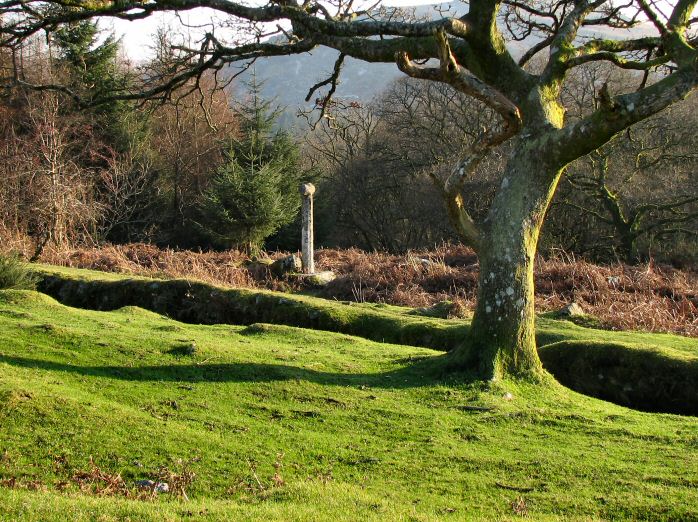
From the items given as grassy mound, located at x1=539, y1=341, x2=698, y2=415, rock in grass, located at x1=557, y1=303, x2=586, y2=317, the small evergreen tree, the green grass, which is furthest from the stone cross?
grassy mound, located at x1=539, y1=341, x2=698, y2=415

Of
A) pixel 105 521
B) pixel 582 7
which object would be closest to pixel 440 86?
pixel 582 7

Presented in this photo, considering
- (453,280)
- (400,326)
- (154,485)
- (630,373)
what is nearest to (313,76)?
(453,280)

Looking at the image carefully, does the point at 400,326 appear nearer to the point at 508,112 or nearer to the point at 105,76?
the point at 508,112

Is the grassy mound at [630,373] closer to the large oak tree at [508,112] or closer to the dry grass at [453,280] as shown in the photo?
the large oak tree at [508,112]

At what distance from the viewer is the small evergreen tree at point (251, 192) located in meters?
28.5

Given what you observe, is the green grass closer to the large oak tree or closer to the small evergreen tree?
the large oak tree

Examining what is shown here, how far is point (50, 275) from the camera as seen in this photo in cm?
1587

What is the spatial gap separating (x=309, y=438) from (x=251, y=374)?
6.22ft

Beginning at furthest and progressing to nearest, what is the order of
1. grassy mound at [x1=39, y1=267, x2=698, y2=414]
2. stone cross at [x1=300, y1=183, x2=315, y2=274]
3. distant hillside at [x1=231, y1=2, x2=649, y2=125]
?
distant hillside at [x1=231, y1=2, x2=649, y2=125]
stone cross at [x1=300, y1=183, x2=315, y2=274]
grassy mound at [x1=39, y1=267, x2=698, y2=414]

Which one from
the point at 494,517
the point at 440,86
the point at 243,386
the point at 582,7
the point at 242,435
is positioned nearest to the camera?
the point at 494,517

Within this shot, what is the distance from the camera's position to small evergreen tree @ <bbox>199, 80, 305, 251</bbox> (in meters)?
28.5

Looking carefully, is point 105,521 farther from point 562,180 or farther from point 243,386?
point 562,180

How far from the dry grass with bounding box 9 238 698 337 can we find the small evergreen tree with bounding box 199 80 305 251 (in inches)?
190

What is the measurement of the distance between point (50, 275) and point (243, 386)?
9.79 m
